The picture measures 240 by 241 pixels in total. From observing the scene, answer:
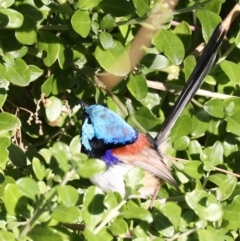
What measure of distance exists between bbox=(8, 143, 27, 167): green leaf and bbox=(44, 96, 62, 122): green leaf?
0.28 metres

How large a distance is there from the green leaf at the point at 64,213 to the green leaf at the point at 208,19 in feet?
4.42

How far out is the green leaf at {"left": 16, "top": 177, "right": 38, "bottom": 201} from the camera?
6.60 feet

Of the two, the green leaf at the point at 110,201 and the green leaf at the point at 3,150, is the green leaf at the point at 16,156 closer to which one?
the green leaf at the point at 3,150

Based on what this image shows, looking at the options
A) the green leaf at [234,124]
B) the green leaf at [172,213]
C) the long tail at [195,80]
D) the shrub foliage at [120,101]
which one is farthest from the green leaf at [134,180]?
the green leaf at [234,124]

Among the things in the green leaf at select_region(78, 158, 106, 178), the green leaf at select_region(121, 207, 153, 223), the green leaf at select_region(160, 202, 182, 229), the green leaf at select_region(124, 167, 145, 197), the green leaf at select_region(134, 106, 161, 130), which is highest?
the green leaf at select_region(78, 158, 106, 178)

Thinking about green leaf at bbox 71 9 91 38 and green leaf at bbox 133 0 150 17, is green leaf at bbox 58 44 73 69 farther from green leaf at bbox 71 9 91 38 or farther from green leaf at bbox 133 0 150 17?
green leaf at bbox 133 0 150 17

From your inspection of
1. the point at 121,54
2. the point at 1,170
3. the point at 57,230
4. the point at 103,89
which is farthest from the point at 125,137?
the point at 57,230

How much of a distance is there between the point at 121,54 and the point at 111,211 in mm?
994

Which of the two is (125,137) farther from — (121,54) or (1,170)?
(1,170)

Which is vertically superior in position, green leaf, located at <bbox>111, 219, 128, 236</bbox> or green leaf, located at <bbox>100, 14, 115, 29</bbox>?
green leaf, located at <bbox>100, 14, 115, 29</bbox>

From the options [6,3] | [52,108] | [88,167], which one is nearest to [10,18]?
[6,3]

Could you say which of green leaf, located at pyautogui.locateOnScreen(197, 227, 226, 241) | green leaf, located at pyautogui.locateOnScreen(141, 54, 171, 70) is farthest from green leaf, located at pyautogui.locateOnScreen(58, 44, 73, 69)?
green leaf, located at pyautogui.locateOnScreen(197, 227, 226, 241)

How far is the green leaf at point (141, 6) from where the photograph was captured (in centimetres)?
271

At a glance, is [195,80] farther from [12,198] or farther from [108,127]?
[12,198]
